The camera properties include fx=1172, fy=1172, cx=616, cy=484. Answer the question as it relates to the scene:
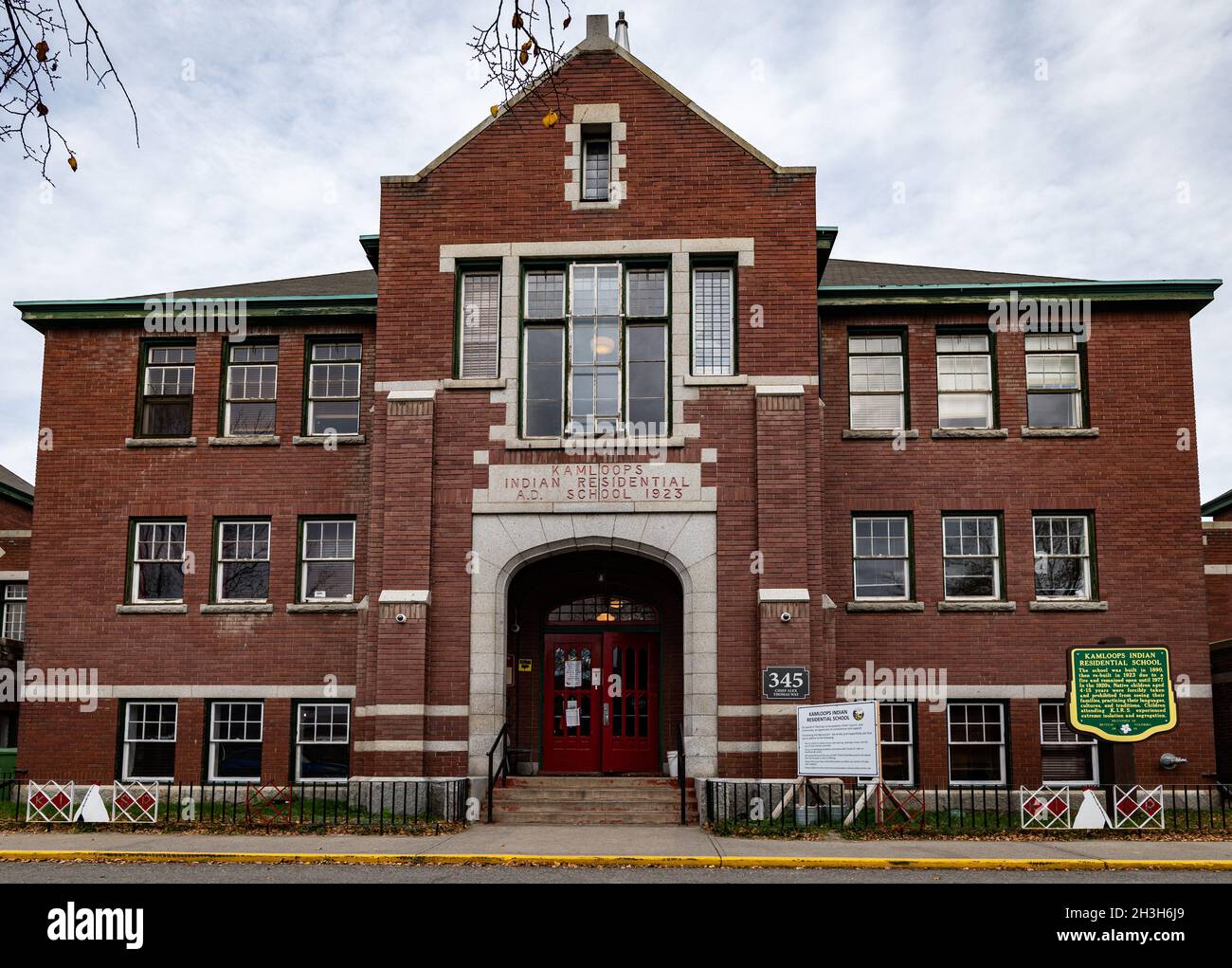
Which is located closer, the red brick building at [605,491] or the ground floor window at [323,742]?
the red brick building at [605,491]

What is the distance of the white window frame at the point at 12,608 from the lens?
27.8 m

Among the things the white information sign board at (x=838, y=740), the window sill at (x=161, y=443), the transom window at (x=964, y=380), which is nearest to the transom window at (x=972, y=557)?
the transom window at (x=964, y=380)

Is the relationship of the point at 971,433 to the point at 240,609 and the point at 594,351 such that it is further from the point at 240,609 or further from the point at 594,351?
the point at 240,609

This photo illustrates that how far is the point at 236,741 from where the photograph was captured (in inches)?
885

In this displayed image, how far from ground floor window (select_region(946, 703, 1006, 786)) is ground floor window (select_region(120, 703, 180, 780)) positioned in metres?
14.9

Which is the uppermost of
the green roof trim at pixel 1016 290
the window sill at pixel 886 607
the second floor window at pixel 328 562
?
the green roof trim at pixel 1016 290

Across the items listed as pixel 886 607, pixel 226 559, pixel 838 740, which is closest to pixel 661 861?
pixel 838 740

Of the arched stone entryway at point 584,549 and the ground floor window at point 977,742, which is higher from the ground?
the arched stone entryway at point 584,549

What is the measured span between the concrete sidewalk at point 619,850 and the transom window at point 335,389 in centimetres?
894

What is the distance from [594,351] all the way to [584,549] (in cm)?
360

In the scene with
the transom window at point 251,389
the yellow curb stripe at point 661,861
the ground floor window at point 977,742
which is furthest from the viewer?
the transom window at point 251,389

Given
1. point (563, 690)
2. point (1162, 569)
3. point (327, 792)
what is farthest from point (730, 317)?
point (327, 792)

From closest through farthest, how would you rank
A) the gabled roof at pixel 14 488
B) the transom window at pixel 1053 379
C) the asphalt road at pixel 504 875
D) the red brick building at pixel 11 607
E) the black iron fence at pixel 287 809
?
the asphalt road at pixel 504 875, the black iron fence at pixel 287 809, the transom window at pixel 1053 379, the red brick building at pixel 11 607, the gabled roof at pixel 14 488

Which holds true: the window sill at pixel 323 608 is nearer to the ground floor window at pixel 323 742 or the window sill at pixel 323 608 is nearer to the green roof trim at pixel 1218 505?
the ground floor window at pixel 323 742
